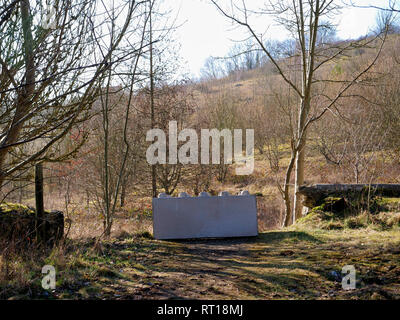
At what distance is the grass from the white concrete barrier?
0.75 m

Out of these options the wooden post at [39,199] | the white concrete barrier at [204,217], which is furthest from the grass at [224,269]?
the white concrete barrier at [204,217]

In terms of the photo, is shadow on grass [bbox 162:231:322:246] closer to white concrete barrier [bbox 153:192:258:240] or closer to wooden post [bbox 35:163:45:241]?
white concrete barrier [bbox 153:192:258:240]

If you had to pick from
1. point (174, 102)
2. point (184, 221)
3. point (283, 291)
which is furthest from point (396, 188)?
point (174, 102)

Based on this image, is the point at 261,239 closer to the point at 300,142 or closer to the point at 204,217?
the point at 204,217

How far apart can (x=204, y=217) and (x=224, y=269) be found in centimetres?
251

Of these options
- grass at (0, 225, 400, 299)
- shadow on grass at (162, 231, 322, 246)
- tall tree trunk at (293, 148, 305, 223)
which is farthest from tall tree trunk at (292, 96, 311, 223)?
grass at (0, 225, 400, 299)

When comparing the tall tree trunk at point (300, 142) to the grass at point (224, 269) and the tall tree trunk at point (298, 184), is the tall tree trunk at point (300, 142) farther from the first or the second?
the grass at point (224, 269)

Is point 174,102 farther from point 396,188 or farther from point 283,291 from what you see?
point 283,291

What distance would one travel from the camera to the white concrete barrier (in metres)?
7.35

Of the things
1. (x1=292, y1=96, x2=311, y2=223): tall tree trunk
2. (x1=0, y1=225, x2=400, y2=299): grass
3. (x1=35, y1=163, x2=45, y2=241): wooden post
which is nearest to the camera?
(x1=0, y1=225, x2=400, y2=299): grass

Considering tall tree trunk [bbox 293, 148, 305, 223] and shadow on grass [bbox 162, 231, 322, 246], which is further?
tall tree trunk [bbox 293, 148, 305, 223]

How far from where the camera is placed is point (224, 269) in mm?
4910

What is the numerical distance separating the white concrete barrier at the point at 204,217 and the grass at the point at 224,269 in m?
0.75

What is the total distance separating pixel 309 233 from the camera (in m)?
6.71
